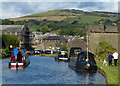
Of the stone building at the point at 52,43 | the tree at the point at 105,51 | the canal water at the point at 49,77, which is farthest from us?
the stone building at the point at 52,43

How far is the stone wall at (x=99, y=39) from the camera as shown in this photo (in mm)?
87062

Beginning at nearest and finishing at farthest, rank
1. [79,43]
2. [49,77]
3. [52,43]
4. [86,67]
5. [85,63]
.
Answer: [49,77], [86,67], [85,63], [79,43], [52,43]

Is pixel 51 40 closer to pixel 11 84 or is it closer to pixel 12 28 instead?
pixel 12 28

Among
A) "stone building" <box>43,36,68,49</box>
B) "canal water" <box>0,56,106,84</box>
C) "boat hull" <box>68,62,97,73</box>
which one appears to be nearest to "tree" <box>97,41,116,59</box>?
"boat hull" <box>68,62,97,73</box>

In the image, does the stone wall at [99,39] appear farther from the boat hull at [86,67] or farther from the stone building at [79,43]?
the boat hull at [86,67]

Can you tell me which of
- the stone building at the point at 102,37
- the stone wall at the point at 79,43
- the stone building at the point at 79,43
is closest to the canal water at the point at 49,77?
the stone building at the point at 102,37

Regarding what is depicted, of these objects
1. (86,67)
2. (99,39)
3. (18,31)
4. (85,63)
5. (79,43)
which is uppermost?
(18,31)

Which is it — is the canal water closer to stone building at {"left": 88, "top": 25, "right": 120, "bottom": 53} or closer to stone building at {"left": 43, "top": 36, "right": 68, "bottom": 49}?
stone building at {"left": 88, "top": 25, "right": 120, "bottom": 53}

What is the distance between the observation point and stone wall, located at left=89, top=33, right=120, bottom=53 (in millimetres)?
87062

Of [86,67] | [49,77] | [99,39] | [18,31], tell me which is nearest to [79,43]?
[18,31]

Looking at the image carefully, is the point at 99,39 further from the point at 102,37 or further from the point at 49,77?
the point at 49,77

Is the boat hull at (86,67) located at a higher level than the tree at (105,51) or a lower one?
lower

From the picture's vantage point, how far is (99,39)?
88.8m

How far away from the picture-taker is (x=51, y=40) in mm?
136875
